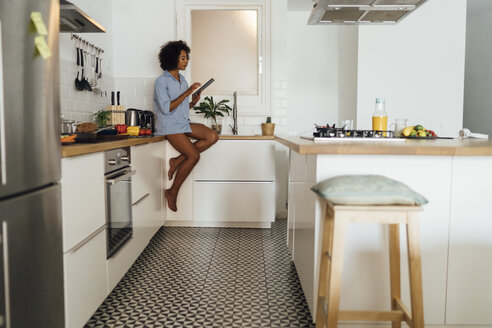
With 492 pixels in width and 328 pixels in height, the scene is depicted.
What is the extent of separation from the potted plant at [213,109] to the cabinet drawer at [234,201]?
67cm

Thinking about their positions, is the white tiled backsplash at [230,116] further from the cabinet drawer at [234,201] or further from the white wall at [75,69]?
the cabinet drawer at [234,201]

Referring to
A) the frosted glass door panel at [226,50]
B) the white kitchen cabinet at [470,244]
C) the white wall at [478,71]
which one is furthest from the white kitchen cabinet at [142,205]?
the white wall at [478,71]

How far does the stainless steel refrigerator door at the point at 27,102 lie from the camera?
137 cm

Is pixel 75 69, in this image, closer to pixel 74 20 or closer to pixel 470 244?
pixel 74 20

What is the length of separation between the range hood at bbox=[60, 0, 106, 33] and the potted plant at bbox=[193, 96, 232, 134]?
1.78m

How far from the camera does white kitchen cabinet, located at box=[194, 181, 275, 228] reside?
4238 mm

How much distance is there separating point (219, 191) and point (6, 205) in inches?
115


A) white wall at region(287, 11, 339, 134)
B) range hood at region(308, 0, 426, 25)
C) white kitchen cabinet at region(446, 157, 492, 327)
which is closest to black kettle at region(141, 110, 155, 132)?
range hood at region(308, 0, 426, 25)

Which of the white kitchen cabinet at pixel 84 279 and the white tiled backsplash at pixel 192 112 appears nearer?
the white kitchen cabinet at pixel 84 279

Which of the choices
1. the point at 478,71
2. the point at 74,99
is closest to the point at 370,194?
the point at 74,99

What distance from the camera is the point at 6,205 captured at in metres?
1.37

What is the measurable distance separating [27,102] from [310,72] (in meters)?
4.88

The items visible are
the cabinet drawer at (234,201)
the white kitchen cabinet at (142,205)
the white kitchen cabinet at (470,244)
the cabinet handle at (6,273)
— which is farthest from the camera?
the cabinet drawer at (234,201)

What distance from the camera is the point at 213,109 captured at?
15.2 ft
